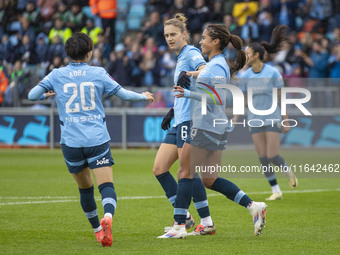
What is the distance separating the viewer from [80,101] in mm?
6535

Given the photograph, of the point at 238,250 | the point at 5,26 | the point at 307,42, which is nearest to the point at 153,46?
the point at 307,42

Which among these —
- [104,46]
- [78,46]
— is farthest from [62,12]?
[78,46]

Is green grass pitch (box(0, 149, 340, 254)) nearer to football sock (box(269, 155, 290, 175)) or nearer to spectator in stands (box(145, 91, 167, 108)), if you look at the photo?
football sock (box(269, 155, 290, 175))

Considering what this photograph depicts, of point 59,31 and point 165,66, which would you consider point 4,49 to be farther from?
point 165,66

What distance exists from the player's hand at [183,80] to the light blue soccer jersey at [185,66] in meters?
0.32

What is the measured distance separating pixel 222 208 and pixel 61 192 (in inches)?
114

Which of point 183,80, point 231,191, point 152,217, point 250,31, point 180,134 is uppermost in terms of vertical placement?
point 183,80

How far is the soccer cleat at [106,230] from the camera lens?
20.4 feet

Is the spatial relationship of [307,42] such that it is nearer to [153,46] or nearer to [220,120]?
[153,46]

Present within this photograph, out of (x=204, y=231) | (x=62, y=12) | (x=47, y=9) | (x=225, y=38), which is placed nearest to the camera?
(x=225, y=38)

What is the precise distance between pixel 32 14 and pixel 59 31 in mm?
2578

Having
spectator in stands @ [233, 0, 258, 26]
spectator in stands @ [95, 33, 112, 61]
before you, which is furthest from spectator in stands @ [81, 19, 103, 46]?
spectator in stands @ [233, 0, 258, 26]

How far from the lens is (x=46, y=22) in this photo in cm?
2558

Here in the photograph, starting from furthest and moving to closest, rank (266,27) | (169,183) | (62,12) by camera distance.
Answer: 1. (62,12)
2. (266,27)
3. (169,183)
